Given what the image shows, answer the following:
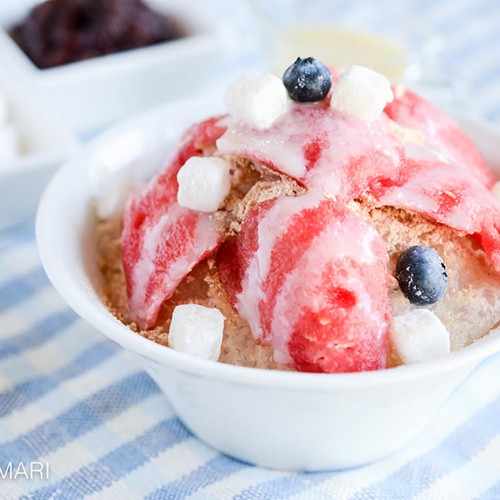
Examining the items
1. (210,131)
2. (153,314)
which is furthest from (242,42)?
(153,314)

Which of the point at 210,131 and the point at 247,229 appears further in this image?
the point at 210,131

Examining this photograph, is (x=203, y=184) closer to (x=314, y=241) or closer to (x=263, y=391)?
(x=314, y=241)

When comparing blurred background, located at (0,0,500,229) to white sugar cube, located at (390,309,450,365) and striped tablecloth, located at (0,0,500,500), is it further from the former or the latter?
white sugar cube, located at (390,309,450,365)

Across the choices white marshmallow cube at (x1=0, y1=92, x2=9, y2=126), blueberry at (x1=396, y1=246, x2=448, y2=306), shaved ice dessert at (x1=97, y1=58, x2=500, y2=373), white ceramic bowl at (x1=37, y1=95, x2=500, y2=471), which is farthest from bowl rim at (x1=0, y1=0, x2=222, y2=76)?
blueberry at (x1=396, y1=246, x2=448, y2=306)

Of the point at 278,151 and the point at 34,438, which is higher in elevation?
the point at 278,151

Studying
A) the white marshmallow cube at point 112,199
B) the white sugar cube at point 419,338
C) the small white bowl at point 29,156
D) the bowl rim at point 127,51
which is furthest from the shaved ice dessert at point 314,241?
the bowl rim at point 127,51

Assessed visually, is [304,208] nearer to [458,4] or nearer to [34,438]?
[34,438]

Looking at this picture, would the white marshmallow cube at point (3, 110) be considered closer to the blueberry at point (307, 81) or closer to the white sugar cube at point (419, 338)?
the blueberry at point (307, 81)
